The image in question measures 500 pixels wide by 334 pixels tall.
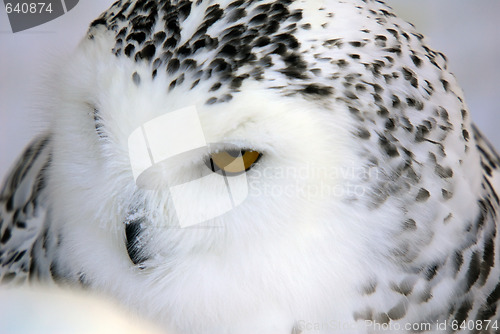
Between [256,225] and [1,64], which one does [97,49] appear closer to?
[256,225]

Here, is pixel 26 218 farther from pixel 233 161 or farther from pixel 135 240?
pixel 233 161

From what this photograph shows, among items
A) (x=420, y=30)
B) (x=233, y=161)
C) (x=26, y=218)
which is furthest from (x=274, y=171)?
(x=420, y=30)

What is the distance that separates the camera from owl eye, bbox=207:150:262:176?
0.76m

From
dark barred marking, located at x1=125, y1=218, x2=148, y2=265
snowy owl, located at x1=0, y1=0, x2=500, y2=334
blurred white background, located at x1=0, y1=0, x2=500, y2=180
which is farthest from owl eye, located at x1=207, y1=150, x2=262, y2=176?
blurred white background, located at x1=0, y1=0, x2=500, y2=180

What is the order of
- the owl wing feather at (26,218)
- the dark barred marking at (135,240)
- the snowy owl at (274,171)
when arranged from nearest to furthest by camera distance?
the snowy owl at (274,171)
the dark barred marking at (135,240)
the owl wing feather at (26,218)

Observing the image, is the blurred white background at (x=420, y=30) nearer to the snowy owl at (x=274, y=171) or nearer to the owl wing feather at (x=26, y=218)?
the owl wing feather at (x=26, y=218)

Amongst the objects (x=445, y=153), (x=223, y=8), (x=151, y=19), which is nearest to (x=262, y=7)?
(x=223, y=8)

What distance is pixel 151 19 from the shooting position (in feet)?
2.66

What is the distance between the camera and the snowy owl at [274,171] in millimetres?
759

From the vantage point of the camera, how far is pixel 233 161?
769 mm

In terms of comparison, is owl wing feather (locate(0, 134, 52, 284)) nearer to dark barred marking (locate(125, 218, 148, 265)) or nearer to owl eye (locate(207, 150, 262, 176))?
dark barred marking (locate(125, 218, 148, 265))

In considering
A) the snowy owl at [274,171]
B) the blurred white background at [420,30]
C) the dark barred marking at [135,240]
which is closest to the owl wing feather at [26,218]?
the blurred white background at [420,30]

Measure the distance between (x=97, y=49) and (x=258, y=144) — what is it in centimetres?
32

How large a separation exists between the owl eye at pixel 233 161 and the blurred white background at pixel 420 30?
442 mm
